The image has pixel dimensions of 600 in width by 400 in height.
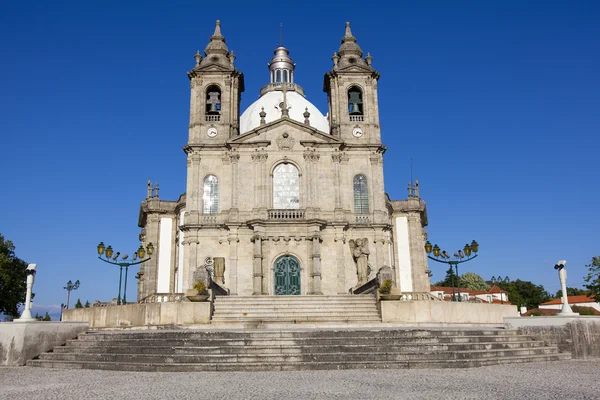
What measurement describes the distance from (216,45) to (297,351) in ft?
93.7

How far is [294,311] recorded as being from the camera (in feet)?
68.5

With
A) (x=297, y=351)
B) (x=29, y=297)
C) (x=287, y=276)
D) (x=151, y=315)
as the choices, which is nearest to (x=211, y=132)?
(x=287, y=276)

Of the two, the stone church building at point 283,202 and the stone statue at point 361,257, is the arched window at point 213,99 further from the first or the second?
the stone statue at point 361,257

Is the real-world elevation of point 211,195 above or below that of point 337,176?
below

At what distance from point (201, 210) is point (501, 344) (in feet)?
72.0

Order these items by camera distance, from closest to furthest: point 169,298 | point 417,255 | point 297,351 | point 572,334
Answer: point 297,351 < point 572,334 < point 169,298 < point 417,255

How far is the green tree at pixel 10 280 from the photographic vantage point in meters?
39.2

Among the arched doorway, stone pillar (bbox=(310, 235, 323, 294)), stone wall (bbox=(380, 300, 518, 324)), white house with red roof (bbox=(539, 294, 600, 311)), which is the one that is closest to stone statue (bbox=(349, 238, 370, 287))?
stone pillar (bbox=(310, 235, 323, 294))

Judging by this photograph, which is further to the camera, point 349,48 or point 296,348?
point 349,48

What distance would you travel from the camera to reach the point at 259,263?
29.7 metres

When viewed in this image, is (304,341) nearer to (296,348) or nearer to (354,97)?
(296,348)

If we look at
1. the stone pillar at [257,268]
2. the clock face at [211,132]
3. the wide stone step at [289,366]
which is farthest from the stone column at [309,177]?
the wide stone step at [289,366]

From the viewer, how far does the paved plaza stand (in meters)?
7.86

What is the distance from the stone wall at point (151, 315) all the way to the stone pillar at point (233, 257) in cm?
1049
